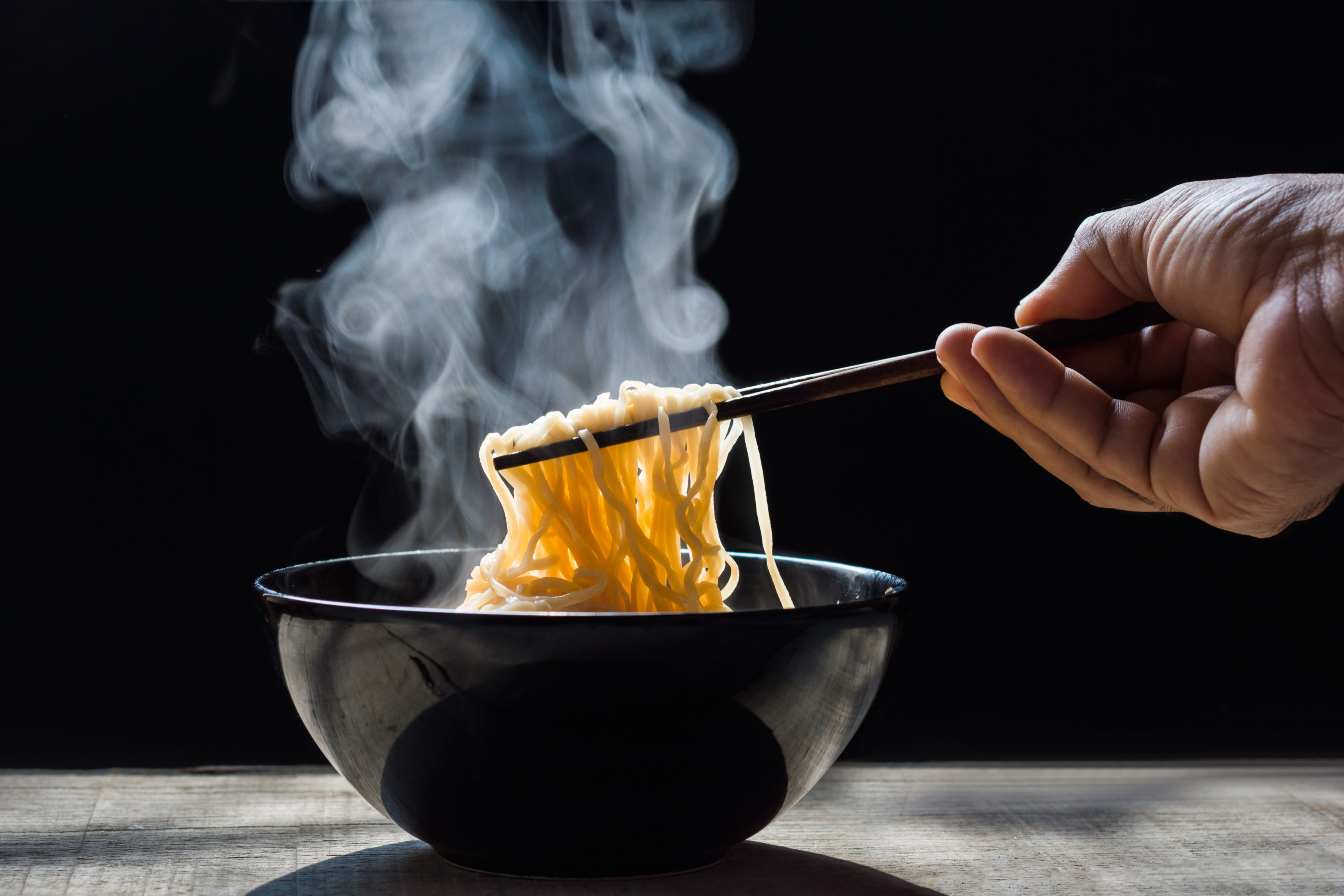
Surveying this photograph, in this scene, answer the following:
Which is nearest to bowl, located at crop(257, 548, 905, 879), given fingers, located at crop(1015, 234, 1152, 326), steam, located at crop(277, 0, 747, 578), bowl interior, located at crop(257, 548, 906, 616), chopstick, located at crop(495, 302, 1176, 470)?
bowl interior, located at crop(257, 548, 906, 616)

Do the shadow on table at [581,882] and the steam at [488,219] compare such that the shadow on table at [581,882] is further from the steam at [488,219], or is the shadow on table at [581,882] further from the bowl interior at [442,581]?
the steam at [488,219]

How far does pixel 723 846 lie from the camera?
810 millimetres

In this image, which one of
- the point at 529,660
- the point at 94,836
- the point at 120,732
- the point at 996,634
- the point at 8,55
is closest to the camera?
the point at 529,660

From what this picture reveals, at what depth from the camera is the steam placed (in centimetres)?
147

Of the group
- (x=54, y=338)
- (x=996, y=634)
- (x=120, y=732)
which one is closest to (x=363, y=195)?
(x=54, y=338)

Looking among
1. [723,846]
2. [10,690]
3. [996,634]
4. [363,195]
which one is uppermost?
[363,195]

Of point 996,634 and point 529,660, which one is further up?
point 529,660

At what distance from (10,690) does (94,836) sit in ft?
2.13

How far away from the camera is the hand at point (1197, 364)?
832mm

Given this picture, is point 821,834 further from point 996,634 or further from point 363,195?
point 363,195

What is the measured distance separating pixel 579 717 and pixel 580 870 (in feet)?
0.44

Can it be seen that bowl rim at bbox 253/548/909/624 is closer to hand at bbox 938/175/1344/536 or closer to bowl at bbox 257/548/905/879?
bowl at bbox 257/548/905/879

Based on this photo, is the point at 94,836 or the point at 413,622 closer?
the point at 413,622

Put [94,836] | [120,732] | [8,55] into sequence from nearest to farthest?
1. [94,836]
2. [8,55]
3. [120,732]
